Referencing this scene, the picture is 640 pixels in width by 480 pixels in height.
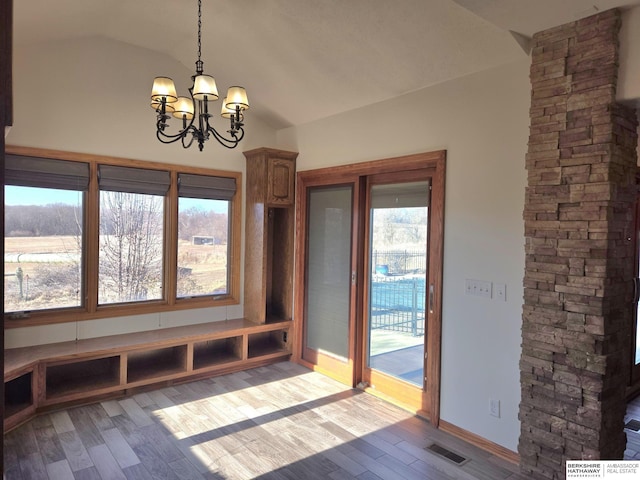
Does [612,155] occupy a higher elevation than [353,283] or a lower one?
higher

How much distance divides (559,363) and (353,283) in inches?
79.6

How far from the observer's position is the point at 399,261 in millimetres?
3875

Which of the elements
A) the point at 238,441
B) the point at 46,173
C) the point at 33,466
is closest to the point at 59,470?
the point at 33,466

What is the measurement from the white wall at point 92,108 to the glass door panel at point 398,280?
1.99 meters

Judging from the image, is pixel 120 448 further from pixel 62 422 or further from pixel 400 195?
pixel 400 195

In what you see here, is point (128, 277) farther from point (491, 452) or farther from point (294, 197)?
point (491, 452)

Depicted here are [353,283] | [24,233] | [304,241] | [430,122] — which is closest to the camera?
[430,122]

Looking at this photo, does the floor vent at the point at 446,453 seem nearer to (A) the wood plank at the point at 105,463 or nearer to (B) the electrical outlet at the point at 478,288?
(B) the electrical outlet at the point at 478,288

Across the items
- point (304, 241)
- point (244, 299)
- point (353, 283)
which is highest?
point (304, 241)

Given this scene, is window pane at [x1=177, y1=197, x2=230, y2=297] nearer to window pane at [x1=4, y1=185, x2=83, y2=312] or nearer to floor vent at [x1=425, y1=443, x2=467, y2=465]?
window pane at [x1=4, y1=185, x2=83, y2=312]

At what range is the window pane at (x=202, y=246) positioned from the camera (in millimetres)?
4641

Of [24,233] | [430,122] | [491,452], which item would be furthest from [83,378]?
[430,122]

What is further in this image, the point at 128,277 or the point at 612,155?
the point at 128,277

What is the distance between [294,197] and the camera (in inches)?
191
